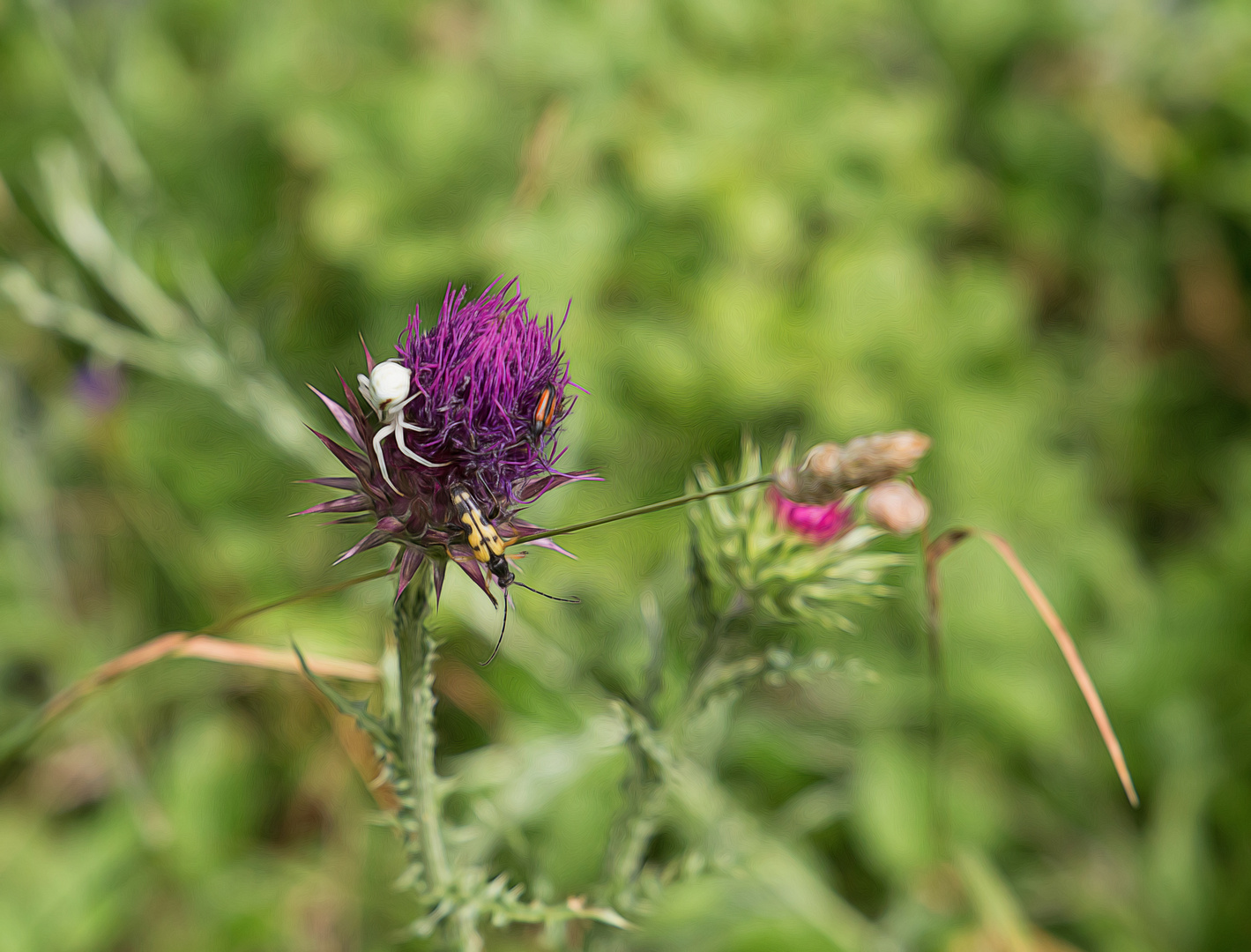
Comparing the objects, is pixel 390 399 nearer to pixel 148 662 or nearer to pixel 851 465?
pixel 851 465

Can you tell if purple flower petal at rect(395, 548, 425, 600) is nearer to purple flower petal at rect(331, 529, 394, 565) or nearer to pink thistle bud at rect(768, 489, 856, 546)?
purple flower petal at rect(331, 529, 394, 565)

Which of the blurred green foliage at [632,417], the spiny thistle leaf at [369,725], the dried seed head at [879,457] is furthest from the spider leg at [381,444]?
the blurred green foliage at [632,417]

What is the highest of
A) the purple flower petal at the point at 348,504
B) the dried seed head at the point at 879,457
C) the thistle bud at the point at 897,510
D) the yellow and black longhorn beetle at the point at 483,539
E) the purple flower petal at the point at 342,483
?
the purple flower petal at the point at 342,483

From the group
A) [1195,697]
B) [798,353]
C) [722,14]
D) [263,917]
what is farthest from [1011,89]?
[263,917]

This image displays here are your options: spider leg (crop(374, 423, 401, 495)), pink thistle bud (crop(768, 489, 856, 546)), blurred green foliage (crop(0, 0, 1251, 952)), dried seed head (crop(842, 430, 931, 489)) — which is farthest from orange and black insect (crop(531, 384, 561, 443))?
blurred green foliage (crop(0, 0, 1251, 952))

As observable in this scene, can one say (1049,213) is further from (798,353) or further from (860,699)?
(860,699)

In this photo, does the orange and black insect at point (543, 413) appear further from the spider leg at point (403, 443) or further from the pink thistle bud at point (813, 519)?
the pink thistle bud at point (813, 519)
